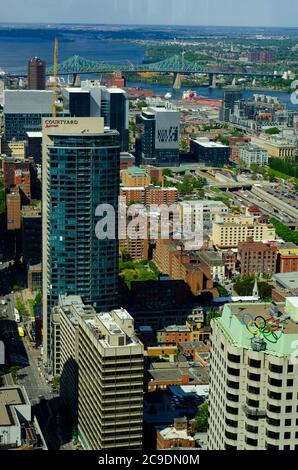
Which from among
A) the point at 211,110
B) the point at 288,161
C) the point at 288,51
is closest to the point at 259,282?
the point at 288,161

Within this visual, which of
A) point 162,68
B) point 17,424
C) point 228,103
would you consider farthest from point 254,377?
point 162,68

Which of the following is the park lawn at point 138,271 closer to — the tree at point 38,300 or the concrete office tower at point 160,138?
the tree at point 38,300

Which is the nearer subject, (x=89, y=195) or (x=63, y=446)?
(x=63, y=446)

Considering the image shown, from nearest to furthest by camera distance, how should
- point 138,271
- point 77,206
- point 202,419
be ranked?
point 202,419, point 77,206, point 138,271

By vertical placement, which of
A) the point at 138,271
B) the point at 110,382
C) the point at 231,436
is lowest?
the point at 138,271

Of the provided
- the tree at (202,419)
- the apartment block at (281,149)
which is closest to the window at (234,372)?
the tree at (202,419)

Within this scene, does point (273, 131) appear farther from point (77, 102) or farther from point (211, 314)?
point (211, 314)

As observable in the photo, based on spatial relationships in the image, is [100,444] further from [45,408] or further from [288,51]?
[288,51]
